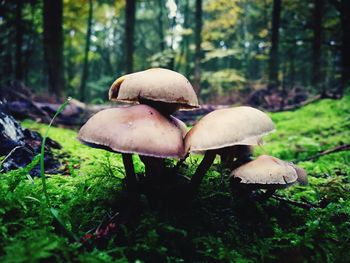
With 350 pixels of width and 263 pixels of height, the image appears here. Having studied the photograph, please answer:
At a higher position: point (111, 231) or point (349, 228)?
point (111, 231)

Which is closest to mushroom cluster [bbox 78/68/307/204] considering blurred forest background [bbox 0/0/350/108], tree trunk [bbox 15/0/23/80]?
blurred forest background [bbox 0/0/350/108]

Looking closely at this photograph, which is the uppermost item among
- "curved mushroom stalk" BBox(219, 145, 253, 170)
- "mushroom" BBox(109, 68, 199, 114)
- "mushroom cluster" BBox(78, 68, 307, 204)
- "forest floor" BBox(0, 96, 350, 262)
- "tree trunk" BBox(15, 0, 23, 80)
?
"tree trunk" BBox(15, 0, 23, 80)

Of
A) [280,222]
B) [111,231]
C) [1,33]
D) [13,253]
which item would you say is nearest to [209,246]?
[111,231]

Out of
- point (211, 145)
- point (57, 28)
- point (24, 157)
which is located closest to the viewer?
point (211, 145)

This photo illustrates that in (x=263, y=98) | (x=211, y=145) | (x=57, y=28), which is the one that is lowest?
(x=263, y=98)

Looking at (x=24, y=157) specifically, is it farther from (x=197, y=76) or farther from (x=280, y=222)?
(x=197, y=76)

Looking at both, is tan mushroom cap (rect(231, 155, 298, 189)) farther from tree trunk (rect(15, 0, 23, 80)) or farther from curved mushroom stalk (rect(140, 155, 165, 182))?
tree trunk (rect(15, 0, 23, 80))

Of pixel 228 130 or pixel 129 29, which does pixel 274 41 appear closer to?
pixel 129 29
